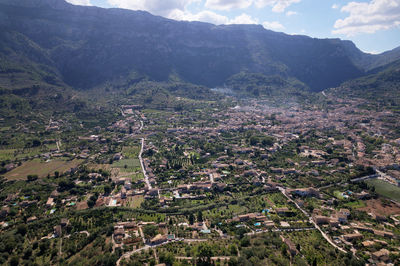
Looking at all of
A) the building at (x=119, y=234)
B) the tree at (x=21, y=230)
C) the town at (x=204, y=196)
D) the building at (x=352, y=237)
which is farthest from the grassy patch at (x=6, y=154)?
the building at (x=352, y=237)

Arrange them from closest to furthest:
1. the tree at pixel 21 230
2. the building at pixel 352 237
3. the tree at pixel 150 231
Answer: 1. the building at pixel 352 237
2. the tree at pixel 150 231
3. the tree at pixel 21 230

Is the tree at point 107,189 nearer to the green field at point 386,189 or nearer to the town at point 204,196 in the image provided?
the town at point 204,196

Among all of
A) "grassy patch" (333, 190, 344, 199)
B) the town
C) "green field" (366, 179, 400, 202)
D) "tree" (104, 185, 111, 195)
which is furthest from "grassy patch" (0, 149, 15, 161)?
"green field" (366, 179, 400, 202)

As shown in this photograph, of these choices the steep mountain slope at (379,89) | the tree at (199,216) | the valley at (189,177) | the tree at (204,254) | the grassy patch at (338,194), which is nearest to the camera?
the tree at (204,254)

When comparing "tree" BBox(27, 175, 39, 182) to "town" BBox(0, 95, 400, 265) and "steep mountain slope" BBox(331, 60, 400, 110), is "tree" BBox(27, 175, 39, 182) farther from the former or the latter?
"steep mountain slope" BBox(331, 60, 400, 110)

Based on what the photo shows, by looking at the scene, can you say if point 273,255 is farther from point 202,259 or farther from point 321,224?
point 321,224

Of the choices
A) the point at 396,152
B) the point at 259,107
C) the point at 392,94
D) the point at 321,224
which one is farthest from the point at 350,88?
the point at 321,224
